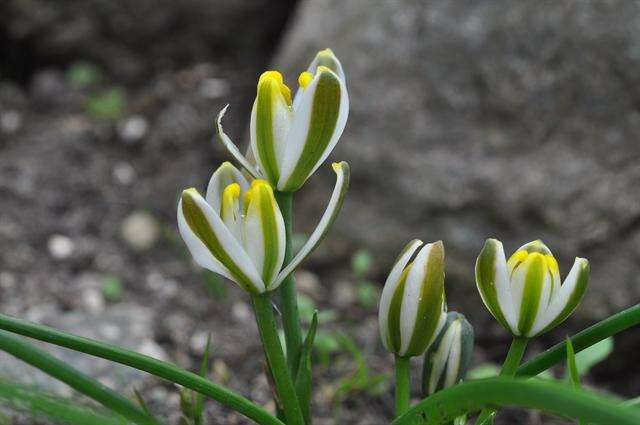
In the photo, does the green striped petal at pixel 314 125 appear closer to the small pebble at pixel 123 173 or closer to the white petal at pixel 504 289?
the white petal at pixel 504 289

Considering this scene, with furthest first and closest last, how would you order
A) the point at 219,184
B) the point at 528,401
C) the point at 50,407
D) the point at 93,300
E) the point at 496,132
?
1. the point at 93,300
2. the point at 496,132
3. the point at 219,184
4. the point at 50,407
5. the point at 528,401

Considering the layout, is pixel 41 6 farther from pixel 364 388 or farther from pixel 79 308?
pixel 364 388

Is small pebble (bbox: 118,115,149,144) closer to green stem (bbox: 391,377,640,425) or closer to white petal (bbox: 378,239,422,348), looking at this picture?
white petal (bbox: 378,239,422,348)

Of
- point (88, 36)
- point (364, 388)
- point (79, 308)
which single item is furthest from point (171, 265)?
point (88, 36)

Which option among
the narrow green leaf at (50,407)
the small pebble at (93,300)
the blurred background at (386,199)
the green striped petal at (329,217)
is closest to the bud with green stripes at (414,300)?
the green striped petal at (329,217)

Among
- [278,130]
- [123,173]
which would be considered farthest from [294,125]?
[123,173]

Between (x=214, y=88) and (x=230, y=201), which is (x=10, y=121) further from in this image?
(x=230, y=201)
